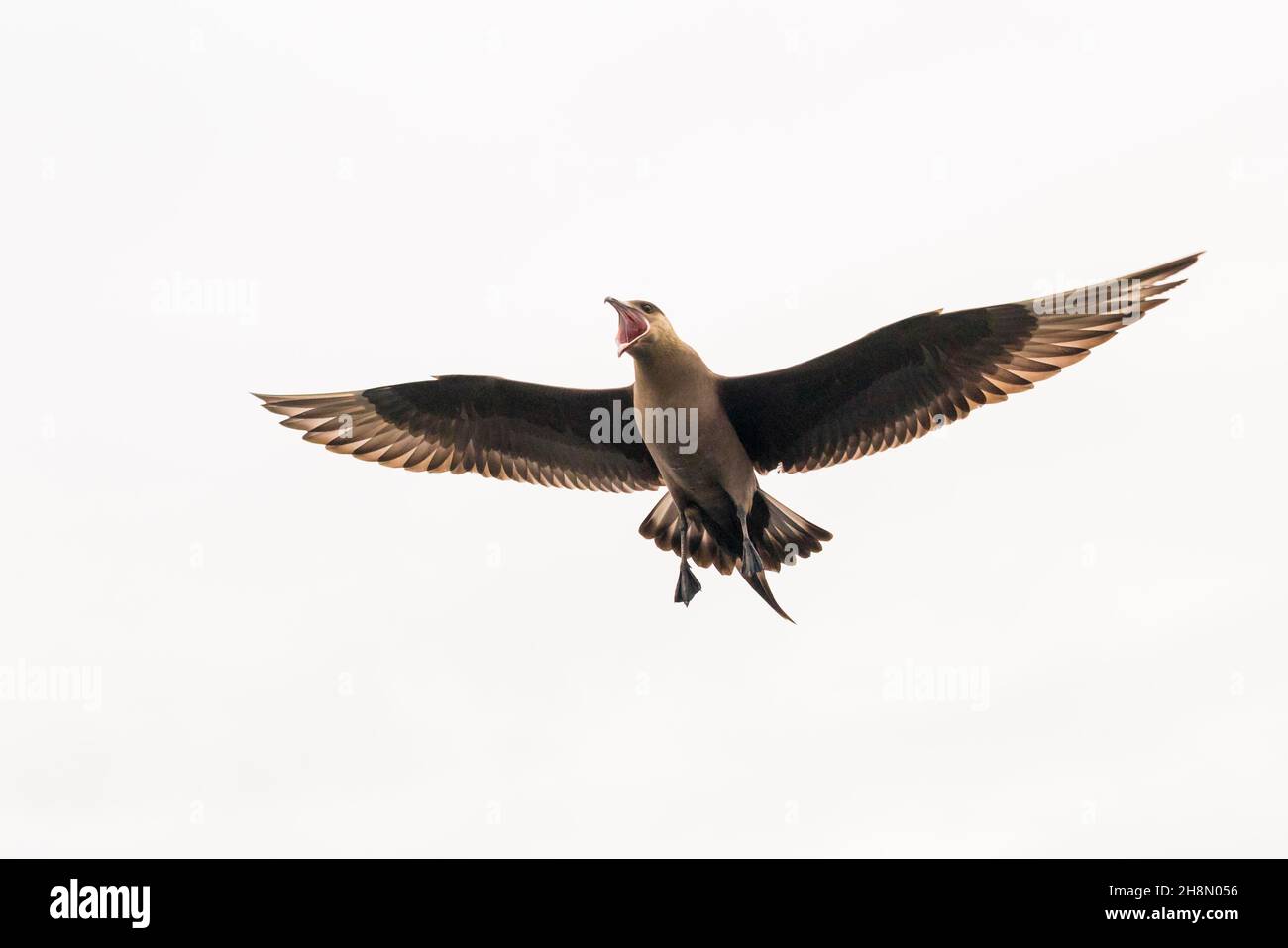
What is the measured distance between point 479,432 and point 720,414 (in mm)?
2230

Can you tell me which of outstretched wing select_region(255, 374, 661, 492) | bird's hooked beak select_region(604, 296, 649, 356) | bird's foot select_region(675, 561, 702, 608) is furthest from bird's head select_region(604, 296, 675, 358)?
bird's foot select_region(675, 561, 702, 608)

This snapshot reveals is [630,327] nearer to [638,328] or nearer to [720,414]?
[638,328]

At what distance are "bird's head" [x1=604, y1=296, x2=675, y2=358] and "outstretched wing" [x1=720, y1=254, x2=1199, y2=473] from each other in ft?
2.46

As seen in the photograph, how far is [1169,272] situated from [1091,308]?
23.9 inches

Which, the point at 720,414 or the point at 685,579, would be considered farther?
the point at 685,579

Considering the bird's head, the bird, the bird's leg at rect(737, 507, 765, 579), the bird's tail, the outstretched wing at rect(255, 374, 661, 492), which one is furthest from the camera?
the outstretched wing at rect(255, 374, 661, 492)

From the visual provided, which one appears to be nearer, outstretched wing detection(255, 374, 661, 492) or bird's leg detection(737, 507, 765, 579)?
bird's leg detection(737, 507, 765, 579)

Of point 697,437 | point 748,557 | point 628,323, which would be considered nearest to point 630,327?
point 628,323

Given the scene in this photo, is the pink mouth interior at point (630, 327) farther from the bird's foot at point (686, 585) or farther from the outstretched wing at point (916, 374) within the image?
the bird's foot at point (686, 585)

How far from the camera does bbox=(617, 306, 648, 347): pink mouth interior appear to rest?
1137cm

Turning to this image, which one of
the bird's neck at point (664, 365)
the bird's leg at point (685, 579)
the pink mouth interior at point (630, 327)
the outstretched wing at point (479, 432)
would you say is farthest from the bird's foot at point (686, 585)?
the pink mouth interior at point (630, 327)

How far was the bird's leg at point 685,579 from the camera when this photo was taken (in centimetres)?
1209

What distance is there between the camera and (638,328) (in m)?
11.4

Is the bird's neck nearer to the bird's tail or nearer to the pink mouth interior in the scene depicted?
the pink mouth interior
